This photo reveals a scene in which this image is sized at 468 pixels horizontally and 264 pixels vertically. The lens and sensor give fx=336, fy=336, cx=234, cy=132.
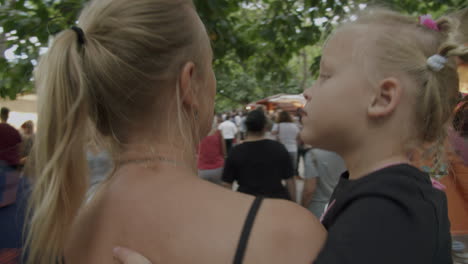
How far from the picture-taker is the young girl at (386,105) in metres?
0.96

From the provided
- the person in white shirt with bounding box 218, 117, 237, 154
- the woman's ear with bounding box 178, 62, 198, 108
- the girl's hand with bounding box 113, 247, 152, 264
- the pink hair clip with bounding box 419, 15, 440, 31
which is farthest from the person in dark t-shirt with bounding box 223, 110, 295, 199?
the person in white shirt with bounding box 218, 117, 237, 154

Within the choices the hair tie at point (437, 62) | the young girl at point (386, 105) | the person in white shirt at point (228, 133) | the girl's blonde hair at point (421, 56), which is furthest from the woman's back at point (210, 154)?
the person in white shirt at point (228, 133)

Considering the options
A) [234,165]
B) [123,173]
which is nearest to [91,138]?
[123,173]

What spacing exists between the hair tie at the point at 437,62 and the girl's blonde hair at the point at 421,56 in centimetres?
1

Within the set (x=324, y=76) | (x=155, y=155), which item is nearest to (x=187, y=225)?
(x=155, y=155)

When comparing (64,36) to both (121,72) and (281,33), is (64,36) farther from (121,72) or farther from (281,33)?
(281,33)

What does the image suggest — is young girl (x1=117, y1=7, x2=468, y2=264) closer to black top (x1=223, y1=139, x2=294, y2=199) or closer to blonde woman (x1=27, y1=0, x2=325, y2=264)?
blonde woman (x1=27, y1=0, x2=325, y2=264)

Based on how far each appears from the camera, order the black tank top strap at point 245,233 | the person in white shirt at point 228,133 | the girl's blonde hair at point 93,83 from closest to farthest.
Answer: the black tank top strap at point 245,233 < the girl's blonde hair at point 93,83 < the person in white shirt at point 228,133

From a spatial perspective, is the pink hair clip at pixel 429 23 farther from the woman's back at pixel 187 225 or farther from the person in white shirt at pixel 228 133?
the person in white shirt at pixel 228 133

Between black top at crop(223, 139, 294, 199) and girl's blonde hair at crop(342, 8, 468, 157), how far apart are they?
2.40 meters

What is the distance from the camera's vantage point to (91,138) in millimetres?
1146

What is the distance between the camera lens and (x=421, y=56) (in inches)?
44.4

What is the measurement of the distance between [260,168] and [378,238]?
8.96 ft

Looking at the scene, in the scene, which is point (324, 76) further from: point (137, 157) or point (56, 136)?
point (56, 136)
